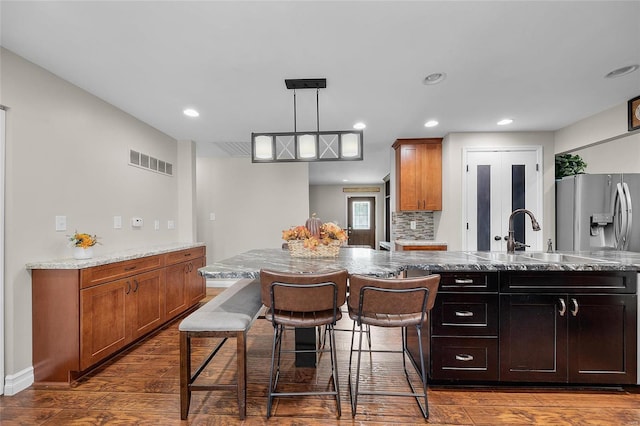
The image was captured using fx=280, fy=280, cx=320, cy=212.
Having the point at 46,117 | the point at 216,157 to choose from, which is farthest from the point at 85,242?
the point at 216,157

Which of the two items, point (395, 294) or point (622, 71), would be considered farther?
point (622, 71)

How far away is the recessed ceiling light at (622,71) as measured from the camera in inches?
92.6

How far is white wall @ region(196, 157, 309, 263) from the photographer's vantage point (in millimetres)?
5215

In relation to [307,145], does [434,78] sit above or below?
above

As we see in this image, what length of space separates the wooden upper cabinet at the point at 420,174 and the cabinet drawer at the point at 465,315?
258cm

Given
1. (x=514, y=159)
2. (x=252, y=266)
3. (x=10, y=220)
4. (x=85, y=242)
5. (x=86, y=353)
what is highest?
(x=514, y=159)

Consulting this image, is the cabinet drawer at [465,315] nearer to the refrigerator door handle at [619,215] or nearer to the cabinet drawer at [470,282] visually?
the cabinet drawer at [470,282]

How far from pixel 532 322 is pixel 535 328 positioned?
46 mm

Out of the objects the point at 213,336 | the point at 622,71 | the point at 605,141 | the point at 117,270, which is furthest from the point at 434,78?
the point at 117,270

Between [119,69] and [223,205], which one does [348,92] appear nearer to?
[119,69]

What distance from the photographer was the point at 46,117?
7.55ft

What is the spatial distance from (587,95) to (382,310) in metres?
3.25

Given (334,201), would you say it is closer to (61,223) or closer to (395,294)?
(61,223)

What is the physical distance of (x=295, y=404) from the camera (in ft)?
6.16
